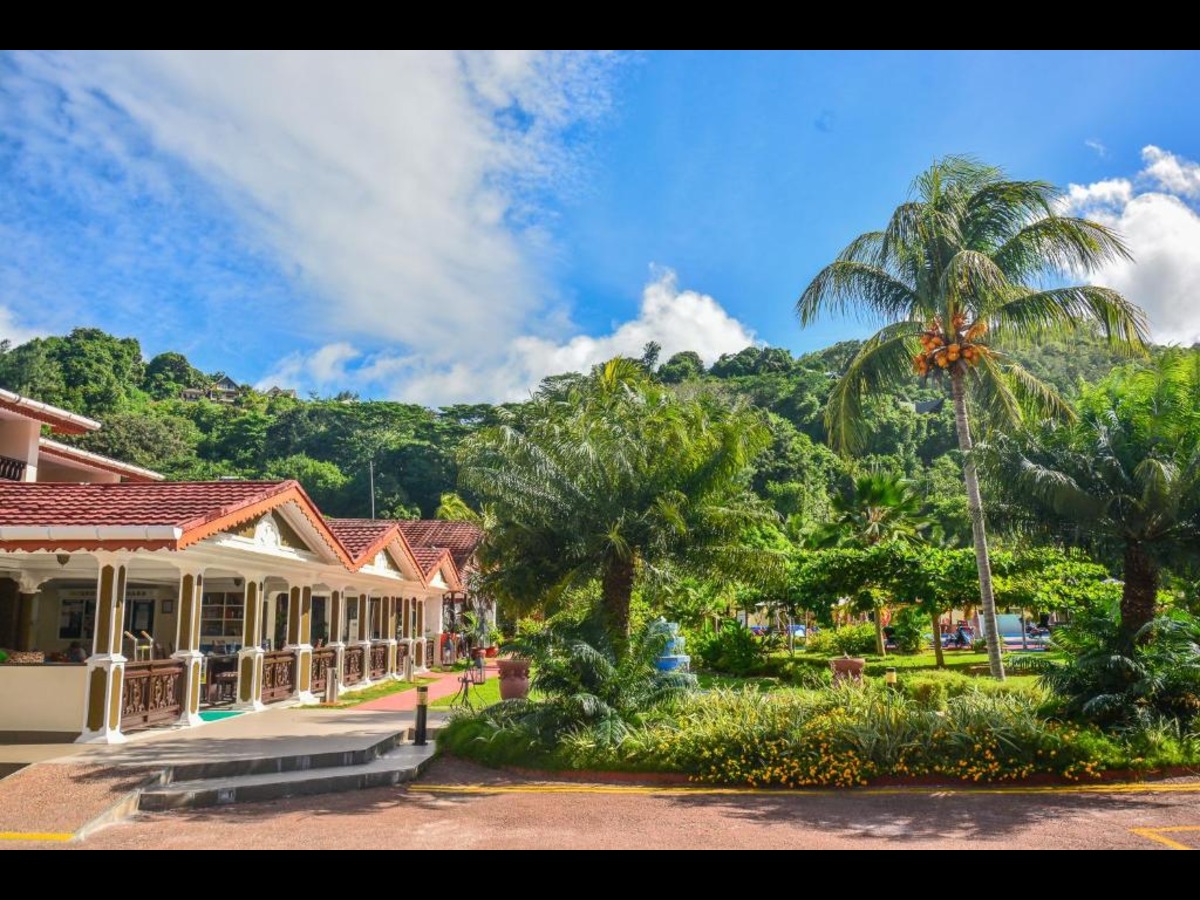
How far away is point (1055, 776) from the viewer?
1021cm

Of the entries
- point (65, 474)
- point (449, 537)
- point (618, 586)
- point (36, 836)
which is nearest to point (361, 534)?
point (65, 474)

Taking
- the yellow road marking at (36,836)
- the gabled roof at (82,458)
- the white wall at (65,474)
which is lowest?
the yellow road marking at (36,836)

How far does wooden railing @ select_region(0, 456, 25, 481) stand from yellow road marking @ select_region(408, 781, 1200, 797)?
35.4ft

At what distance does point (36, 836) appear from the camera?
8023mm

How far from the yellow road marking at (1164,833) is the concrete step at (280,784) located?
24.9 feet

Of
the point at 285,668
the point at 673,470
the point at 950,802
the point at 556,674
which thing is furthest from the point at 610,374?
the point at 950,802

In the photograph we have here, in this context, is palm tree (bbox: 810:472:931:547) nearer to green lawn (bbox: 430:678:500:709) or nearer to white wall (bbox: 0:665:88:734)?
green lawn (bbox: 430:678:500:709)

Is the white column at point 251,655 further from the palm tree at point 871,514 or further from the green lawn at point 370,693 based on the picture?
the palm tree at point 871,514

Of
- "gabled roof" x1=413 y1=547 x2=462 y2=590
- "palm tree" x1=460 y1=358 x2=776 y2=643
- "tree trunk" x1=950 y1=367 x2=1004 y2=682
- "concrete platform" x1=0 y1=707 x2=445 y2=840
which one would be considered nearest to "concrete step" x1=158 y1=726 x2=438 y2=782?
"concrete platform" x1=0 y1=707 x2=445 y2=840

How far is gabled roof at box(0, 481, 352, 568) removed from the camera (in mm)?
11883

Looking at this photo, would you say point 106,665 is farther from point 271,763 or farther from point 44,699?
point 271,763

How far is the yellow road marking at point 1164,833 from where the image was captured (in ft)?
24.8

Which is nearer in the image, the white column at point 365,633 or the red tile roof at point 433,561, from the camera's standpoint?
the white column at point 365,633

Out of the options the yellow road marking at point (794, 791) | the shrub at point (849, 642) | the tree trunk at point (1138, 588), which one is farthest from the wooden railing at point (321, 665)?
the shrub at point (849, 642)
